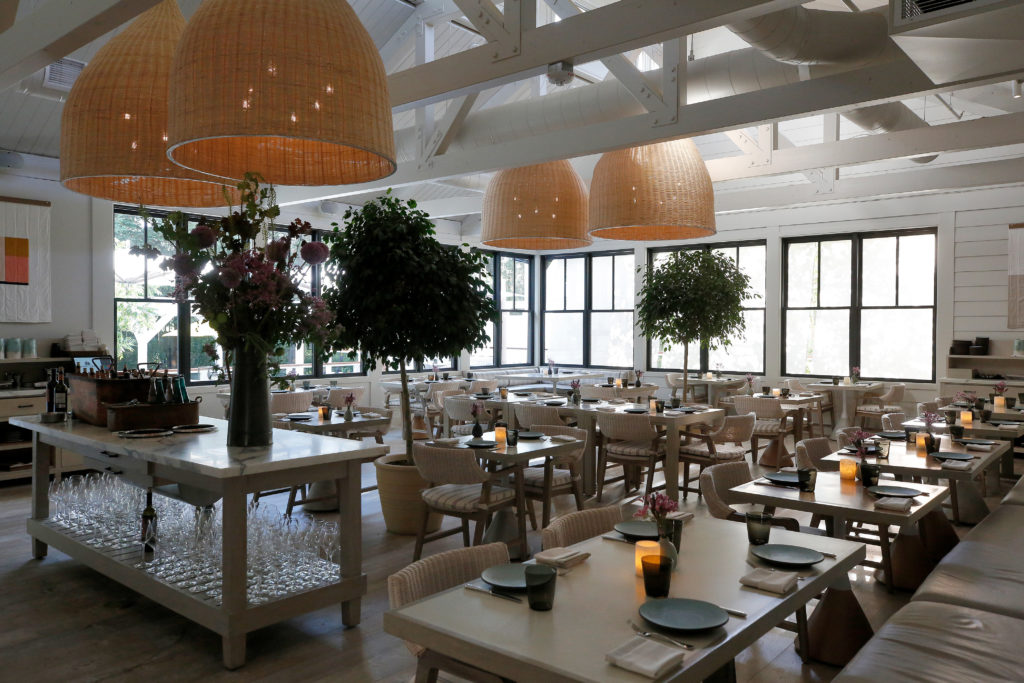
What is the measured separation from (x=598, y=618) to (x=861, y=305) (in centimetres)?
1073

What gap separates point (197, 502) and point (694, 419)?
14.1 feet

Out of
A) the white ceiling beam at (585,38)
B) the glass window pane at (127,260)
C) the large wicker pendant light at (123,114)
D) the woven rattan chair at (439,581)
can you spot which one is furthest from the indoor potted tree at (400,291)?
the glass window pane at (127,260)

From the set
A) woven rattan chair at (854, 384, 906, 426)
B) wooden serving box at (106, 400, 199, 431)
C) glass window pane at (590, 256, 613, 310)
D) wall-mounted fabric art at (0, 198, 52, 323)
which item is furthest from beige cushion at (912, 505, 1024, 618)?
glass window pane at (590, 256, 613, 310)

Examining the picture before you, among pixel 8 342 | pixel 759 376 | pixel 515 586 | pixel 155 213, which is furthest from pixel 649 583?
pixel 759 376

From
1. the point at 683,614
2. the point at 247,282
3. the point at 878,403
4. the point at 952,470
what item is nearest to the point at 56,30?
the point at 247,282

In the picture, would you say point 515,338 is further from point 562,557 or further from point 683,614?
point 683,614

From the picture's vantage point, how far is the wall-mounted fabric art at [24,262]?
7688 mm

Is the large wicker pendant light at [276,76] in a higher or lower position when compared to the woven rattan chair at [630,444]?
higher

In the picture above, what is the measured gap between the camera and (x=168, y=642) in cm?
353

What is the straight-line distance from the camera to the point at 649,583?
6.90 ft

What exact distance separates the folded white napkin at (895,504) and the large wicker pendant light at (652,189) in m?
2.33

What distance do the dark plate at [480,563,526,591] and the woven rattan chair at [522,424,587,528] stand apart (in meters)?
2.54

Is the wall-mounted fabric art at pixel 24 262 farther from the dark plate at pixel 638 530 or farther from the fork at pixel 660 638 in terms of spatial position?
the fork at pixel 660 638

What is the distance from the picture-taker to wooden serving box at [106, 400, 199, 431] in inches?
159
